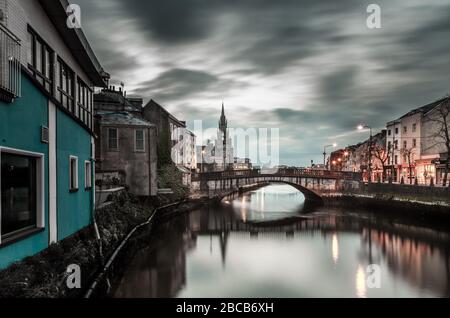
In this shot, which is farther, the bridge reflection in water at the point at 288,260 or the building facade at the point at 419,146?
the building facade at the point at 419,146

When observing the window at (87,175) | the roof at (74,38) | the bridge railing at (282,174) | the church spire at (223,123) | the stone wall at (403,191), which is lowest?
the stone wall at (403,191)

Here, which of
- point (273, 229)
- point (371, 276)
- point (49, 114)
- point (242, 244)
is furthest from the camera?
point (273, 229)

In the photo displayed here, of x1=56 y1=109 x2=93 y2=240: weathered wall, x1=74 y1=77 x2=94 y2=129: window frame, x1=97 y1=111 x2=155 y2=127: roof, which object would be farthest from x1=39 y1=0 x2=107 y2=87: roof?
x1=97 y1=111 x2=155 y2=127: roof

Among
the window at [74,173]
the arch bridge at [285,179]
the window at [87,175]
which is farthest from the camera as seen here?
the arch bridge at [285,179]

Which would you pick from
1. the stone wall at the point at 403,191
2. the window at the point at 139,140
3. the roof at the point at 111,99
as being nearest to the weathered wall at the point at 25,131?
the window at the point at 139,140

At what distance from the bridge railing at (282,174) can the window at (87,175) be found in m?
32.7

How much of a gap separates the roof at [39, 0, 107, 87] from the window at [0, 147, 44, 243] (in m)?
5.66

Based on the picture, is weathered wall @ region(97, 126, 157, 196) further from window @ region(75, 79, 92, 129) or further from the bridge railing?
the bridge railing

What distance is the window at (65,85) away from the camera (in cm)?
1466

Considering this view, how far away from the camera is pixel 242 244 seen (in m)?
27.5

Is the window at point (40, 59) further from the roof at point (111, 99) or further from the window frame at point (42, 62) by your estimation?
the roof at point (111, 99)
